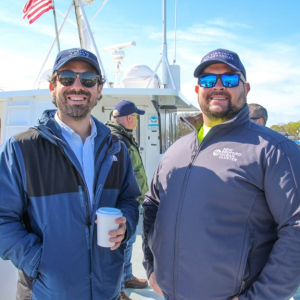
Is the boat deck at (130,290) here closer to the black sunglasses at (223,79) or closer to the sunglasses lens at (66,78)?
the sunglasses lens at (66,78)

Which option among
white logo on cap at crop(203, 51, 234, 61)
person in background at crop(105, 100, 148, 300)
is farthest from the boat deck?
white logo on cap at crop(203, 51, 234, 61)

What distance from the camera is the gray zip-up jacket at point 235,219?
1.46 meters

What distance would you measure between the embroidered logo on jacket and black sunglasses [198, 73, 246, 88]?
1.39 feet

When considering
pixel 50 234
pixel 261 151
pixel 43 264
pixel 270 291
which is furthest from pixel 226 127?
pixel 43 264

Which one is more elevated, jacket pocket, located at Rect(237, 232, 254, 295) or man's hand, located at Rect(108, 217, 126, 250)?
man's hand, located at Rect(108, 217, 126, 250)

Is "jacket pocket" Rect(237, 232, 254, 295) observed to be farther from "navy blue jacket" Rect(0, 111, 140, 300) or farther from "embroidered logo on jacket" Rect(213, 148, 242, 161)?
"navy blue jacket" Rect(0, 111, 140, 300)

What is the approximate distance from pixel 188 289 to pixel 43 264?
791 millimetres

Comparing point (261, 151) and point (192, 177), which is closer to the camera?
point (261, 151)

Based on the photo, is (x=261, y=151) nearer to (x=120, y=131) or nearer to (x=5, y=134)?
(x=120, y=131)

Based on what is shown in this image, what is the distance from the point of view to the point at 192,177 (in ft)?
5.58

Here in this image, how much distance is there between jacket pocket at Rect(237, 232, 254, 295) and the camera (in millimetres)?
1516

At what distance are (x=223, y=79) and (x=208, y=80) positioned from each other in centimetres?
9

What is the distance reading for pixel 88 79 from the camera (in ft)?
6.18

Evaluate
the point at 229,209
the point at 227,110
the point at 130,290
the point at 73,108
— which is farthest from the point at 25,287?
the point at 130,290
